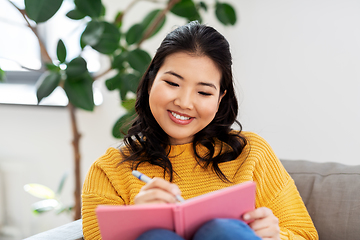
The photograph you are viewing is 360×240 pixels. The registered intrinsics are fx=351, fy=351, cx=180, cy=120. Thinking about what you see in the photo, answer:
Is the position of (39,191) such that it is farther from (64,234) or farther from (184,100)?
(184,100)

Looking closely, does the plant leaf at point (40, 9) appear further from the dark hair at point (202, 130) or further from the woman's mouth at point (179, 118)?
the woman's mouth at point (179, 118)

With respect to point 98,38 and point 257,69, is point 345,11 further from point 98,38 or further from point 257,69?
point 98,38

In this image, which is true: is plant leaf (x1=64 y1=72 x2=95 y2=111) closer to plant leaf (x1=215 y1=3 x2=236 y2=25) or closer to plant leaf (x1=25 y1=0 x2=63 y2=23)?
plant leaf (x1=25 y1=0 x2=63 y2=23)

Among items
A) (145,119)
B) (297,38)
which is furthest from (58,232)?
(297,38)

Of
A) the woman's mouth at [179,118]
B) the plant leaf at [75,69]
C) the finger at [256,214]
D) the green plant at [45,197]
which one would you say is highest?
the plant leaf at [75,69]

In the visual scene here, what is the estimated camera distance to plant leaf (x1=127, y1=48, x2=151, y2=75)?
4.94ft

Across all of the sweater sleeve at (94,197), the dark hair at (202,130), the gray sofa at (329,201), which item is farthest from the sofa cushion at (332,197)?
the sweater sleeve at (94,197)

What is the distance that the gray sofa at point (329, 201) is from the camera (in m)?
1.08

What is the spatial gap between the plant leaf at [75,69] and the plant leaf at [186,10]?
522 millimetres

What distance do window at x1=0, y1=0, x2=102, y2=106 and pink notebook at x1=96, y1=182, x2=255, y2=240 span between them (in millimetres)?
1617

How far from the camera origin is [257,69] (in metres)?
1.75

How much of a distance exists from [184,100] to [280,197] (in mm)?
431

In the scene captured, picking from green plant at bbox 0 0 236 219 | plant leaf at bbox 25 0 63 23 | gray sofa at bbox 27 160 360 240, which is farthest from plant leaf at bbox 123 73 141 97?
gray sofa at bbox 27 160 360 240

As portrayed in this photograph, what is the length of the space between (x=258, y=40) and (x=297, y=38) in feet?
0.61
